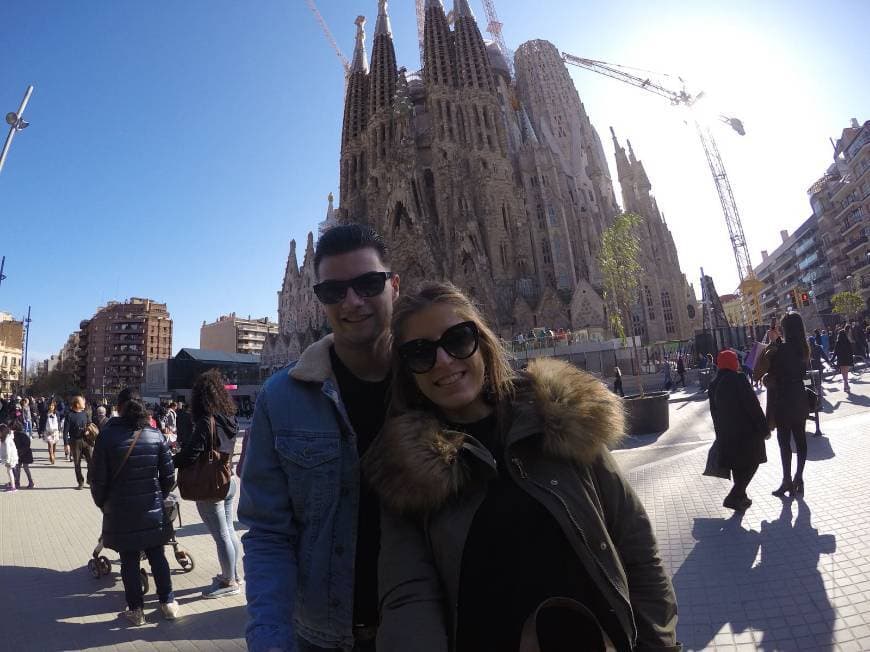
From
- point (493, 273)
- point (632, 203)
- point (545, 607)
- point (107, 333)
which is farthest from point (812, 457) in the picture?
point (107, 333)

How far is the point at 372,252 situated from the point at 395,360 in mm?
447

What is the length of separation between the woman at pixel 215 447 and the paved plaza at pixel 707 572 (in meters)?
0.21

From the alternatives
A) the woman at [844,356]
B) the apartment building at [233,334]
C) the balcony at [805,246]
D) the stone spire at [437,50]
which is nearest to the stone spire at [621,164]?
the stone spire at [437,50]

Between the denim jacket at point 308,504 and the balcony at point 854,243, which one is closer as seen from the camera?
the denim jacket at point 308,504

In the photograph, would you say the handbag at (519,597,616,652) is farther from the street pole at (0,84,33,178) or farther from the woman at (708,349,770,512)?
the street pole at (0,84,33,178)

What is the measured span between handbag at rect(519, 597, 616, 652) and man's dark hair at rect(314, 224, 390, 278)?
126 centimetres

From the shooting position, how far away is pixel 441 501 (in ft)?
4.08

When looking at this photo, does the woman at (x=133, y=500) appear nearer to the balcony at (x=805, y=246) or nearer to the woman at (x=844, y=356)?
the woman at (x=844, y=356)

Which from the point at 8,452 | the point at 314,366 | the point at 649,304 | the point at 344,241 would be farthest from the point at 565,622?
the point at 649,304

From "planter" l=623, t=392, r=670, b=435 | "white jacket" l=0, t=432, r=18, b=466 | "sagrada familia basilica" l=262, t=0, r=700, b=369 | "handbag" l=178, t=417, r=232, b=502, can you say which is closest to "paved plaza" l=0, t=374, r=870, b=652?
"handbag" l=178, t=417, r=232, b=502

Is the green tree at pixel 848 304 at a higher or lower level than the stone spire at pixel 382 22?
lower

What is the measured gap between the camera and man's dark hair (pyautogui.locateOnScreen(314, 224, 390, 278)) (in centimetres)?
168

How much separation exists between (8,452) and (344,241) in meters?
11.3

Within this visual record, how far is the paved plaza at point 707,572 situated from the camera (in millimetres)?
2654
